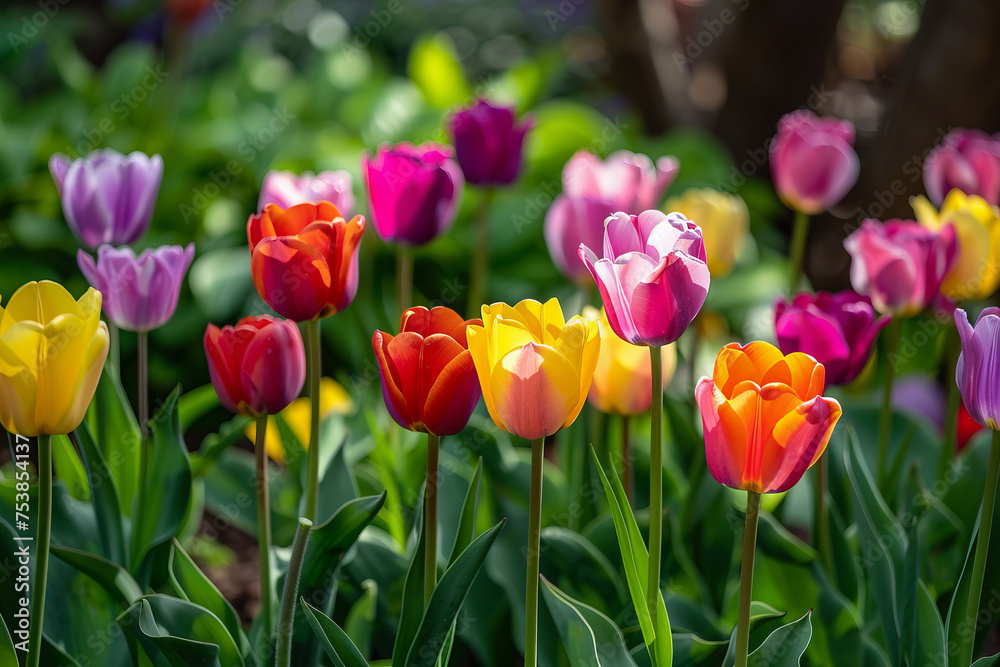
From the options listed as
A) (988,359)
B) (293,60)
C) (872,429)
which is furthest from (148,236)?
(293,60)

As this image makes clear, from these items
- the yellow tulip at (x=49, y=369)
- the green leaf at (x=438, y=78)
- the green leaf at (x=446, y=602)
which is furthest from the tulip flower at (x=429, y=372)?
the green leaf at (x=438, y=78)

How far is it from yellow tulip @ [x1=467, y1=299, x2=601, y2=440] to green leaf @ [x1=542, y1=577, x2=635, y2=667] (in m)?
0.19

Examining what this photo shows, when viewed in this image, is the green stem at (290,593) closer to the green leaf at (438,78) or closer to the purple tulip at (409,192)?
the purple tulip at (409,192)

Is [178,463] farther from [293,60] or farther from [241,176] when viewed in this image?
[293,60]

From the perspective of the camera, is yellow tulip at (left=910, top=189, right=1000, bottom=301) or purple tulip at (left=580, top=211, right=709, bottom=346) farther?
yellow tulip at (left=910, top=189, right=1000, bottom=301)

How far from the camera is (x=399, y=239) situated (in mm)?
1227

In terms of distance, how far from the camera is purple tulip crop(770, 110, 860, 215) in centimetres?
150

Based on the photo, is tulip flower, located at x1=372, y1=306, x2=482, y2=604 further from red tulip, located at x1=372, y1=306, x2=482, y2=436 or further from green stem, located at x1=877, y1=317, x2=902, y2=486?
green stem, located at x1=877, y1=317, x2=902, y2=486

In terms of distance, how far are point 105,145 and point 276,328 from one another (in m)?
2.24

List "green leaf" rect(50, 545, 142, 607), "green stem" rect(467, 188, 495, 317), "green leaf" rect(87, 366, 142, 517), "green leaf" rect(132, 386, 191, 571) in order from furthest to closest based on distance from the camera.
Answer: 1. "green stem" rect(467, 188, 495, 317)
2. "green leaf" rect(87, 366, 142, 517)
3. "green leaf" rect(132, 386, 191, 571)
4. "green leaf" rect(50, 545, 142, 607)

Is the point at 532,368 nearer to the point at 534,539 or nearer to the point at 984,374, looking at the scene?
the point at 534,539

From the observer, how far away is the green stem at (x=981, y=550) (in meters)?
0.82

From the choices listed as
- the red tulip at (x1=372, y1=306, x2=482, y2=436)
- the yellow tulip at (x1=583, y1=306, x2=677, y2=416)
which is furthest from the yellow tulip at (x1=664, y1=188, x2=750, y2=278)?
the red tulip at (x1=372, y1=306, x2=482, y2=436)

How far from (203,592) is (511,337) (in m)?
0.55
